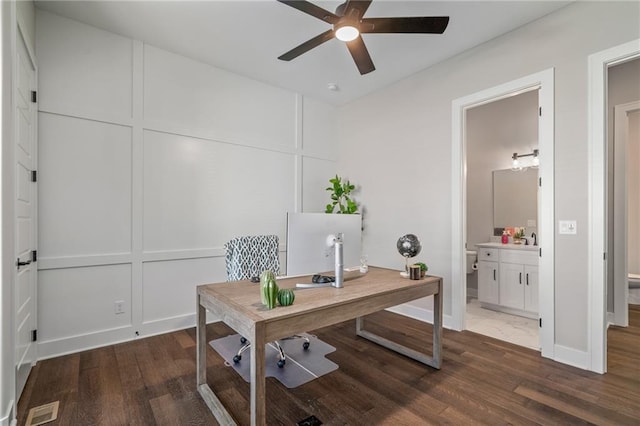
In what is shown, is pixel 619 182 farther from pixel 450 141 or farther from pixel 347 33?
pixel 347 33

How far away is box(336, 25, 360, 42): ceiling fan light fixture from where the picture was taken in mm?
2078

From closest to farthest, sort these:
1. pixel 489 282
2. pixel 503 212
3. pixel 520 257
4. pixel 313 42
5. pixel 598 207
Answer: pixel 313 42, pixel 598 207, pixel 520 257, pixel 489 282, pixel 503 212

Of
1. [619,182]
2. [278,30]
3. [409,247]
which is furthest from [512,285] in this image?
[278,30]

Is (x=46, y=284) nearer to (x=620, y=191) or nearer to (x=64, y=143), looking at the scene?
(x=64, y=143)

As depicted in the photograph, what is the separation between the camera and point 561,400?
1992mm

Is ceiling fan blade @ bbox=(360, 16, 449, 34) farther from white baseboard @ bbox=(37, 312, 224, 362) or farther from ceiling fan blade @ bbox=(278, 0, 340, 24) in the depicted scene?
white baseboard @ bbox=(37, 312, 224, 362)

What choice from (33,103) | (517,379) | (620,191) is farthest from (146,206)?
(620,191)

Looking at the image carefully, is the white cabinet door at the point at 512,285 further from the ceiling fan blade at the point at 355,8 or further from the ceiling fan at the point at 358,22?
the ceiling fan blade at the point at 355,8

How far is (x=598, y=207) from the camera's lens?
237cm

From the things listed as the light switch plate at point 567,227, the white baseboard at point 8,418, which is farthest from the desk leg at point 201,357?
the light switch plate at point 567,227

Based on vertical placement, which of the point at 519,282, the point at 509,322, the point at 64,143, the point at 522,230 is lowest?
the point at 509,322

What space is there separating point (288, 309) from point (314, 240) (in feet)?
1.67

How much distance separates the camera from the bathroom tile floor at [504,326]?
9.89ft

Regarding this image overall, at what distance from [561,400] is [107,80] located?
176 inches
